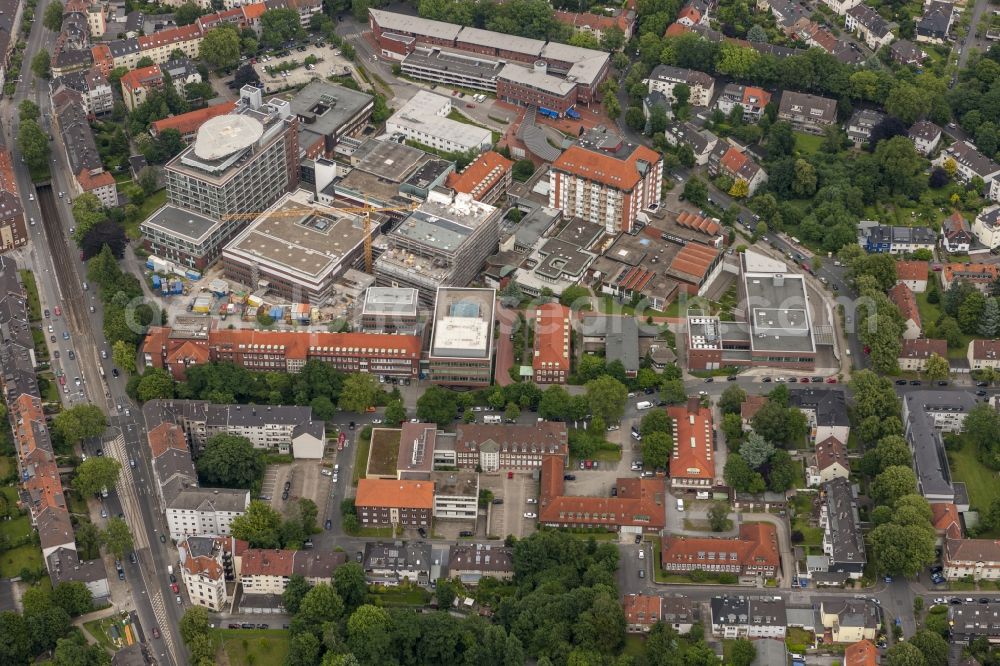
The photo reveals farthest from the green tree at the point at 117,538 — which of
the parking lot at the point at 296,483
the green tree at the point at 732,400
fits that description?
the green tree at the point at 732,400

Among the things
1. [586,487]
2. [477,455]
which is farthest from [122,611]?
[586,487]

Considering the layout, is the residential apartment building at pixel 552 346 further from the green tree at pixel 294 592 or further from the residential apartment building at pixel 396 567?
the green tree at pixel 294 592

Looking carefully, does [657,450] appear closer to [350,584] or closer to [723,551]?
[723,551]

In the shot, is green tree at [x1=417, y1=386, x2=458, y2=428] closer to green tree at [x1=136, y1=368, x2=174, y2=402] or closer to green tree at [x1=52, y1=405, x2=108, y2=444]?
green tree at [x1=136, y1=368, x2=174, y2=402]

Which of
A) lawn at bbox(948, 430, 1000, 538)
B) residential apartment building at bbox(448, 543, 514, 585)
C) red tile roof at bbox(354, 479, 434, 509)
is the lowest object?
lawn at bbox(948, 430, 1000, 538)

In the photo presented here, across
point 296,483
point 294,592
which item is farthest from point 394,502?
point 294,592

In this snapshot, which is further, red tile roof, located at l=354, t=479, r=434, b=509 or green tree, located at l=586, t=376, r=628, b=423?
green tree, located at l=586, t=376, r=628, b=423

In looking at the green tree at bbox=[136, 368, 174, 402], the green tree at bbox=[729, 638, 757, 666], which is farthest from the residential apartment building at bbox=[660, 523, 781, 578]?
the green tree at bbox=[136, 368, 174, 402]
